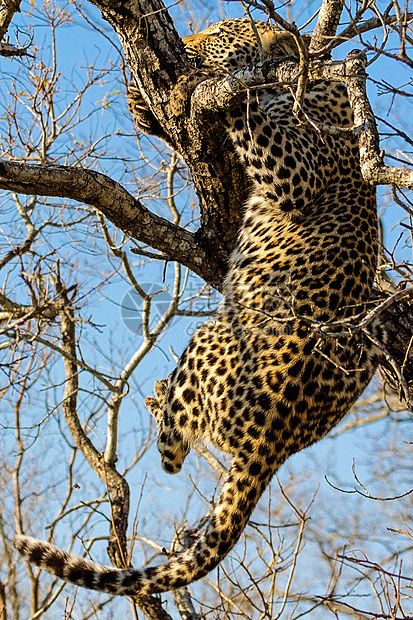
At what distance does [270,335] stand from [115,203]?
1.49 meters

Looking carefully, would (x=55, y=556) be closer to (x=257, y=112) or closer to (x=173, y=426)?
(x=173, y=426)

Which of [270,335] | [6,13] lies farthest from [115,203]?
[6,13]

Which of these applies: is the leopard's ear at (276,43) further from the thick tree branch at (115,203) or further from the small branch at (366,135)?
the small branch at (366,135)

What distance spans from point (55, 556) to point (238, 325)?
73.3 inches

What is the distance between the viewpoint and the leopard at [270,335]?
4699 mm

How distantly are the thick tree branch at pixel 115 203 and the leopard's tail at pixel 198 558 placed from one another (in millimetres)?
1555

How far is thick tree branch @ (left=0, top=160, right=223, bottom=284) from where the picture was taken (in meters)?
5.06

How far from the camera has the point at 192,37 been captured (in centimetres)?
698

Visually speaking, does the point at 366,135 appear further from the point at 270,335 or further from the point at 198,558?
the point at 198,558

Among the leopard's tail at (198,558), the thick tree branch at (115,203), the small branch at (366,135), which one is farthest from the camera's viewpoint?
the thick tree branch at (115,203)

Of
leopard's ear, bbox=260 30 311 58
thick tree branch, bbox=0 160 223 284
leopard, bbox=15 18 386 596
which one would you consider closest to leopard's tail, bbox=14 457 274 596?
leopard, bbox=15 18 386 596

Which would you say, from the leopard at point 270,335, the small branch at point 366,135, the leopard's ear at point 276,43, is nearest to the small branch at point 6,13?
the leopard at point 270,335

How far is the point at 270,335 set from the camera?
4887mm

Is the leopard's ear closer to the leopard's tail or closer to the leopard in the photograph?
the leopard
